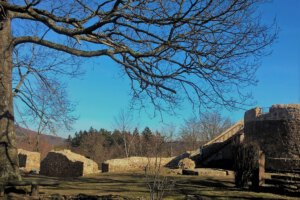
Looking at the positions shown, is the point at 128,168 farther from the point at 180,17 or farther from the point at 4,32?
the point at 180,17

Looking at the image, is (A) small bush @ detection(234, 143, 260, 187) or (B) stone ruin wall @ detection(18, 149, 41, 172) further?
(B) stone ruin wall @ detection(18, 149, 41, 172)

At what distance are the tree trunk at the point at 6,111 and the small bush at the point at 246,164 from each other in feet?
26.3

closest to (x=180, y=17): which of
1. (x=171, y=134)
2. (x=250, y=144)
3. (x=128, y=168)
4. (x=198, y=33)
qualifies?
(x=198, y=33)

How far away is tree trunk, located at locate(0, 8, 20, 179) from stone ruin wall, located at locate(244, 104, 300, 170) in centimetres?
1972

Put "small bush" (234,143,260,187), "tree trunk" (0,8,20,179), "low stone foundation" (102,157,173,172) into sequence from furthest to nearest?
1. "low stone foundation" (102,157,173,172)
2. "small bush" (234,143,260,187)
3. "tree trunk" (0,8,20,179)

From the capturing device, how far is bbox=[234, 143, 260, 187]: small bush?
15.7 metres

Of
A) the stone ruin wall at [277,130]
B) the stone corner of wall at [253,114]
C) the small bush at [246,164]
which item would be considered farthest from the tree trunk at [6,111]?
the stone corner of wall at [253,114]

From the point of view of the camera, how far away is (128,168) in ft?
87.4

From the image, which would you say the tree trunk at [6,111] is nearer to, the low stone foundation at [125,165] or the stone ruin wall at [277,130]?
the low stone foundation at [125,165]

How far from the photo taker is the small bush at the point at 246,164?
15656 mm

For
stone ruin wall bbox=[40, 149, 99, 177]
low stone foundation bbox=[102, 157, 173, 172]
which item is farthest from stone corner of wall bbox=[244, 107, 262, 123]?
stone ruin wall bbox=[40, 149, 99, 177]

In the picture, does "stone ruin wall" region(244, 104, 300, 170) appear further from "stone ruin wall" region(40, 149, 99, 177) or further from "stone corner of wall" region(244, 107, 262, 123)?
"stone ruin wall" region(40, 149, 99, 177)

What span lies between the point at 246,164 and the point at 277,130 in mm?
14519

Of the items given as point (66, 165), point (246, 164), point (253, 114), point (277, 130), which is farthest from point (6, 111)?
point (253, 114)
